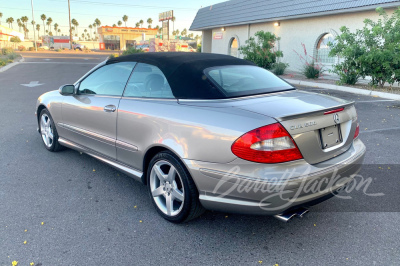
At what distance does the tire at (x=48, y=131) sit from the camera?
5.04m

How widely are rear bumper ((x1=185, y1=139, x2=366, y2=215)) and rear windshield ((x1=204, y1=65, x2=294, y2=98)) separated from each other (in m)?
0.80

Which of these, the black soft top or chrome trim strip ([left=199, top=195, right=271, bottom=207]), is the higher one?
the black soft top

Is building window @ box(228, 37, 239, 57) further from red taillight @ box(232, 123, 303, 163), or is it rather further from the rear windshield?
red taillight @ box(232, 123, 303, 163)

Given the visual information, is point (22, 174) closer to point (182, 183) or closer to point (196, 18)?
point (182, 183)

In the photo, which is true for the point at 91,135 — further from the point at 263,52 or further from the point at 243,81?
the point at 263,52

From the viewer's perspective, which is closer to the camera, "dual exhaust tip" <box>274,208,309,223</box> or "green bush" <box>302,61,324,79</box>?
"dual exhaust tip" <box>274,208,309,223</box>

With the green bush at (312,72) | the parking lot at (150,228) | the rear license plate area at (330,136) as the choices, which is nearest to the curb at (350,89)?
the green bush at (312,72)

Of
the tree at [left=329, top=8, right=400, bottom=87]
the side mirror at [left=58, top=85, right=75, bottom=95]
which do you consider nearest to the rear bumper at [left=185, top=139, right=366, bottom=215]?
the side mirror at [left=58, top=85, right=75, bottom=95]

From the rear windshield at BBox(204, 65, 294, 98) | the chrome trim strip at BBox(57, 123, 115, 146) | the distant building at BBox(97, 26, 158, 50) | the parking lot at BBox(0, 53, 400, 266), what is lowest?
the parking lot at BBox(0, 53, 400, 266)

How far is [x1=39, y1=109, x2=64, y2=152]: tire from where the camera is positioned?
5.04m

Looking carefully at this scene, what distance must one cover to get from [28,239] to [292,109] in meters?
2.52

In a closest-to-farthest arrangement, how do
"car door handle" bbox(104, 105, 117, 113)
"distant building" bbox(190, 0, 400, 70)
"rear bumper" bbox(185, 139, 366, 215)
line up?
"rear bumper" bbox(185, 139, 366, 215) < "car door handle" bbox(104, 105, 117, 113) < "distant building" bbox(190, 0, 400, 70)

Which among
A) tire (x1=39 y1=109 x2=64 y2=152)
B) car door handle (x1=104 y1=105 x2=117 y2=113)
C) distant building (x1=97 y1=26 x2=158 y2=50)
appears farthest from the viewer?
distant building (x1=97 y1=26 x2=158 y2=50)

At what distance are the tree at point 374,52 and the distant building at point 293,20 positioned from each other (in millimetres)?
1534
